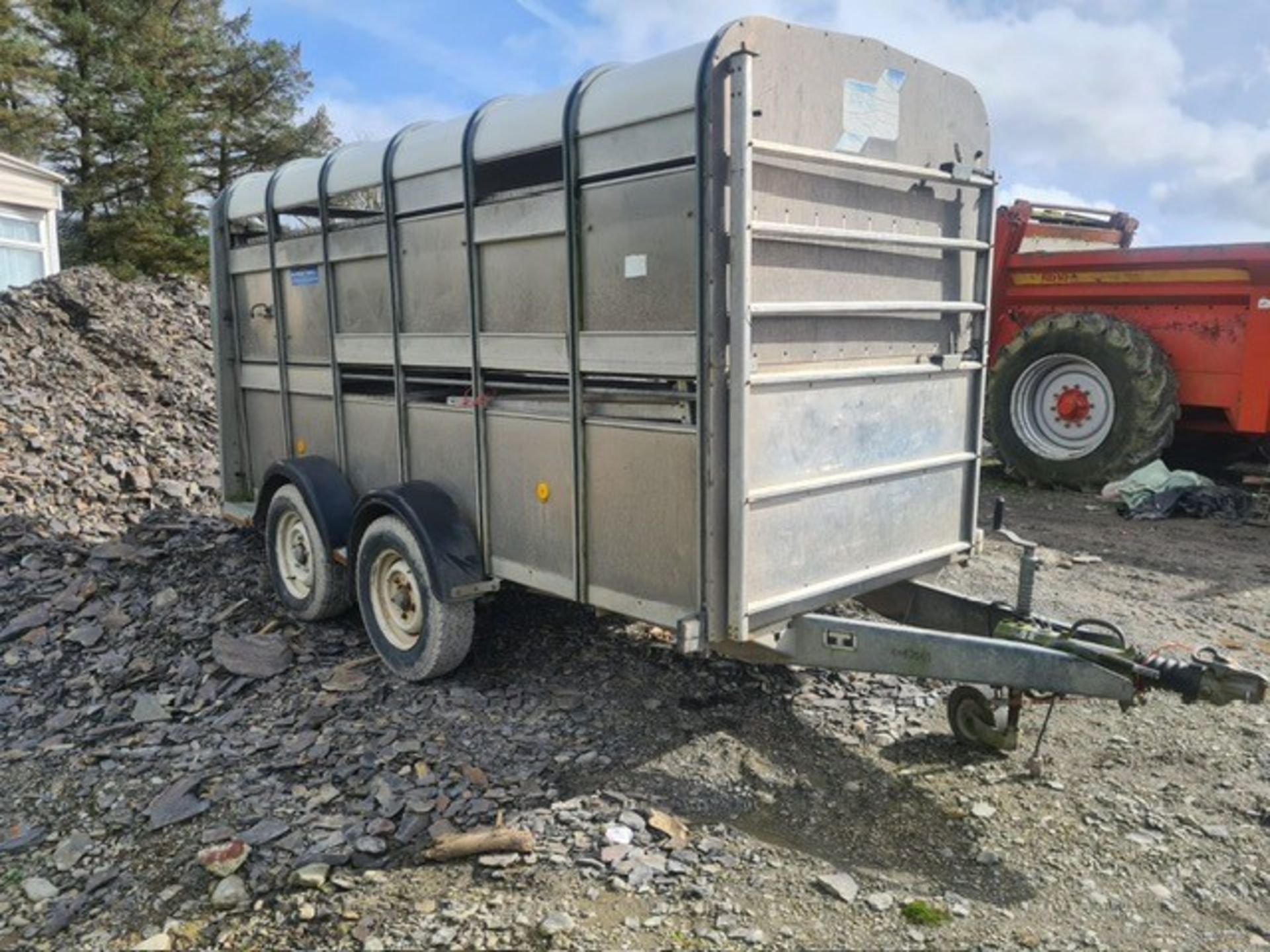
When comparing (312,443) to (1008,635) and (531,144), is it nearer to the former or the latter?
(531,144)

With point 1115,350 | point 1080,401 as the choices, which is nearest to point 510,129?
point 1115,350

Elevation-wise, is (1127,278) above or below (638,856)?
above

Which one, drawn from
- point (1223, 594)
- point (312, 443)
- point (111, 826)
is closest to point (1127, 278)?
point (1223, 594)

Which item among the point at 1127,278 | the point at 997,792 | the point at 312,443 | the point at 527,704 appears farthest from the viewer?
the point at 1127,278

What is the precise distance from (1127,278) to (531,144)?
6.84 m

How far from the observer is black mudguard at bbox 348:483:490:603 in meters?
4.53

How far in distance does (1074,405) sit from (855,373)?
20.1 feet

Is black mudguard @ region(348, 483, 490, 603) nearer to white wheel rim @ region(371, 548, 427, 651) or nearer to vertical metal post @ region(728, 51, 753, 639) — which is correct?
white wheel rim @ region(371, 548, 427, 651)

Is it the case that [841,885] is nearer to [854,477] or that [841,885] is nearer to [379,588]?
[854,477]

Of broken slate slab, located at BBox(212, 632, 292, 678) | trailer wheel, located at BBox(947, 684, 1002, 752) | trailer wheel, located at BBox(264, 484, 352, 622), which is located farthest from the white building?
trailer wheel, located at BBox(947, 684, 1002, 752)

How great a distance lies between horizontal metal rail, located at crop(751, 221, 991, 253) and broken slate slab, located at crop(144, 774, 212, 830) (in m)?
2.98

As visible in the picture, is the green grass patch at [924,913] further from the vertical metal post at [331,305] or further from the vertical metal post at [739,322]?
the vertical metal post at [331,305]

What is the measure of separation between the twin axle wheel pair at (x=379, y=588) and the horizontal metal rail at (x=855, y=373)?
185 centimetres

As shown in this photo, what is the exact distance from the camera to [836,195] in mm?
3928
